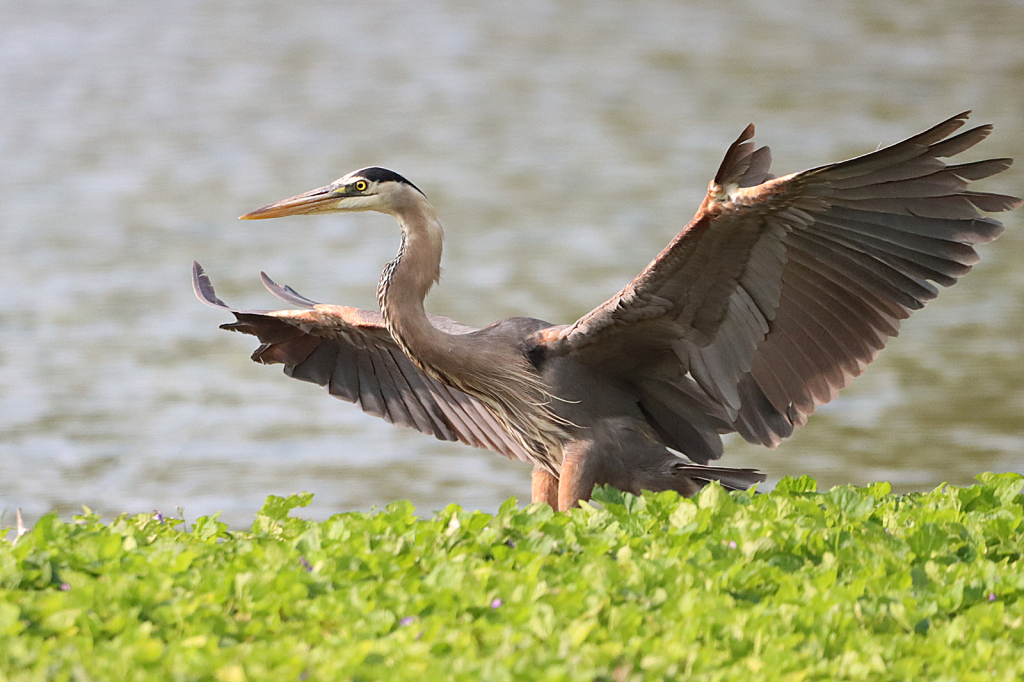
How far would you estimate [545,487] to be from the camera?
609 cm

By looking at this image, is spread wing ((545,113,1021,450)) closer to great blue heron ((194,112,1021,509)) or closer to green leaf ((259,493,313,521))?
great blue heron ((194,112,1021,509))

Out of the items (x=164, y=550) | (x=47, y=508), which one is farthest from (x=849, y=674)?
(x=47, y=508)

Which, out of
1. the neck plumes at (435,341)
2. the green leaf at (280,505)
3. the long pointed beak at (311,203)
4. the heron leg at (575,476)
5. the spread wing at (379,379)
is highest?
the long pointed beak at (311,203)

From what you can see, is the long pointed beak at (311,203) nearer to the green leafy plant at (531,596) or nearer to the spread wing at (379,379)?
the spread wing at (379,379)

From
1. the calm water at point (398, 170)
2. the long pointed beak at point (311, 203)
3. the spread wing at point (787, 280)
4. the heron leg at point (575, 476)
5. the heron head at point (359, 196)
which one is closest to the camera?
the spread wing at point (787, 280)

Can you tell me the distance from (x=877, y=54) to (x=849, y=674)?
15581 millimetres

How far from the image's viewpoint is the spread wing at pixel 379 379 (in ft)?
20.7

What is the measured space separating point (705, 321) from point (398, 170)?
29.5 ft

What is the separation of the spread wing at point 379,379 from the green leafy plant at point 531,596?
6.81ft

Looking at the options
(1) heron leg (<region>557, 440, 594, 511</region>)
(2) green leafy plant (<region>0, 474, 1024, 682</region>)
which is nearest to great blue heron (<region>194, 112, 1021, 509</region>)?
(1) heron leg (<region>557, 440, 594, 511</region>)

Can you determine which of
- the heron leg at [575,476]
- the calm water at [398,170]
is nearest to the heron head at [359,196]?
the heron leg at [575,476]

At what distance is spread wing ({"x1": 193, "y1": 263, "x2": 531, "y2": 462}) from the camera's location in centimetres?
631

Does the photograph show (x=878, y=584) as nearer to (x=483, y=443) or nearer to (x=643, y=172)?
(x=483, y=443)

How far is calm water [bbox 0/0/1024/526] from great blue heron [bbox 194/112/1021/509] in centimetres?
286
